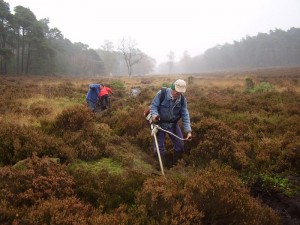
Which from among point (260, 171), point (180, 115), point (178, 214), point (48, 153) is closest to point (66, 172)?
point (48, 153)

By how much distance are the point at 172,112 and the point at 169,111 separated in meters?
0.08

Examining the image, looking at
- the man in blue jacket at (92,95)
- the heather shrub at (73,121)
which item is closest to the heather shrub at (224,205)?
the heather shrub at (73,121)

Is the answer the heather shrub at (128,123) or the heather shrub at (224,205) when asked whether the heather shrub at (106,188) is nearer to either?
the heather shrub at (224,205)

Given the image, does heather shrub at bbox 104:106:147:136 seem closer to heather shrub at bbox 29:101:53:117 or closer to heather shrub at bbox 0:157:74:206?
heather shrub at bbox 29:101:53:117

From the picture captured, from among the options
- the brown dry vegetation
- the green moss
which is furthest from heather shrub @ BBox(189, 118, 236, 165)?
the green moss

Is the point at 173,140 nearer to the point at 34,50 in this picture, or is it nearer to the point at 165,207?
the point at 165,207

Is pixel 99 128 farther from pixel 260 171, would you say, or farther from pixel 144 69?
pixel 144 69

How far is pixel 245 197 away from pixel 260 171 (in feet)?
6.31

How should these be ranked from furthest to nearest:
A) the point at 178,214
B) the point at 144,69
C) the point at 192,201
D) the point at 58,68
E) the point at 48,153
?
1. the point at 144,69
2. the point at 58,68
3. the point at 48,153
4. the point at 192,201
5. the point at 178,214

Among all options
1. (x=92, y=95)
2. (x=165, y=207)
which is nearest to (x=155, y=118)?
(x=165, y=207)

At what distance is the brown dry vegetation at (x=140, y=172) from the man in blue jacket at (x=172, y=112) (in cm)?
47

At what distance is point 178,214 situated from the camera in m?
3.64

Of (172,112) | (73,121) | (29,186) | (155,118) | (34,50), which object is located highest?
(34,50)

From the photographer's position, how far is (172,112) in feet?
20.3
